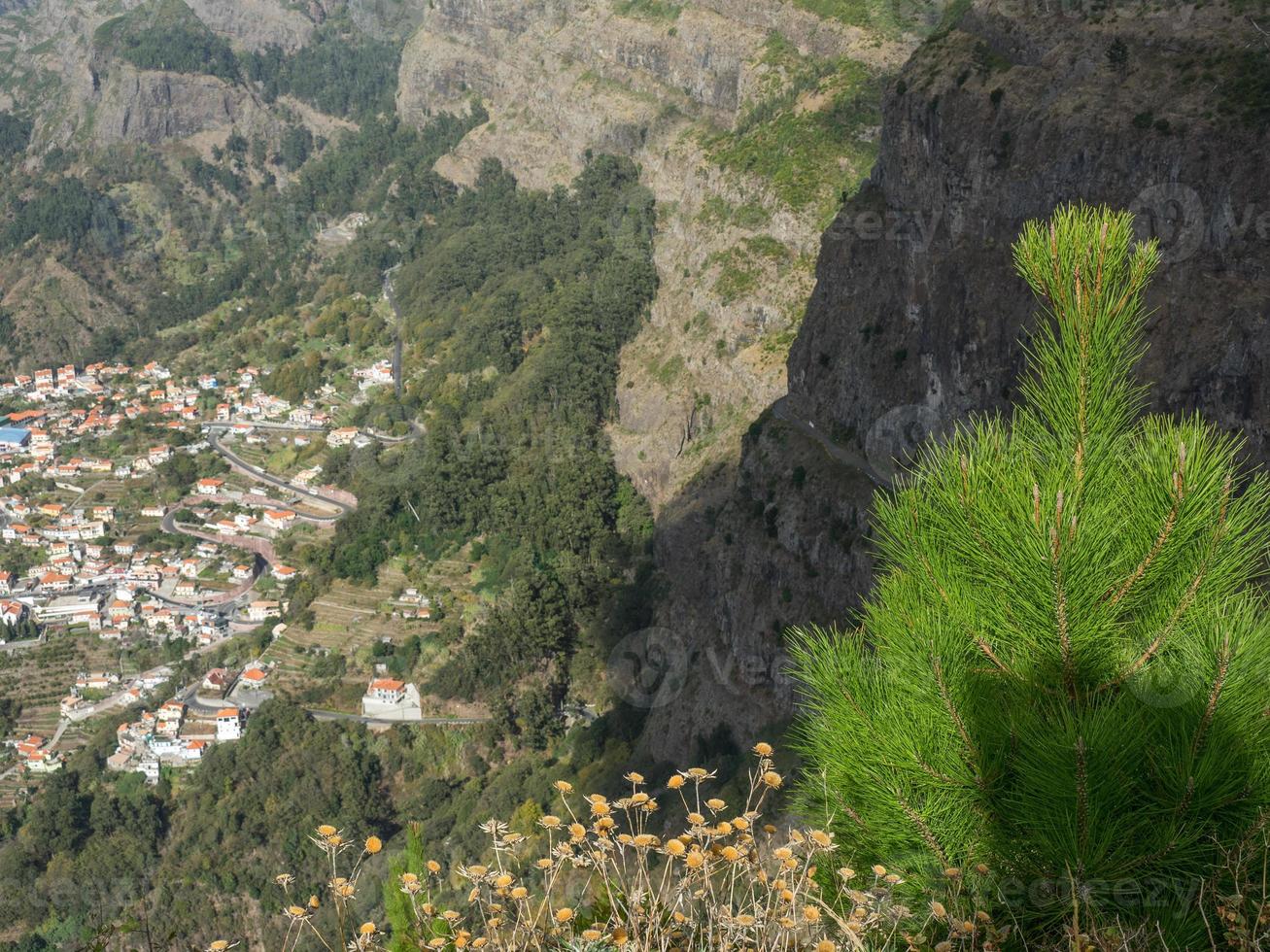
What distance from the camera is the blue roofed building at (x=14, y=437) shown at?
60.8 metres

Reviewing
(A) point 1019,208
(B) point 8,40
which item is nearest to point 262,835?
(A) point 1019,208

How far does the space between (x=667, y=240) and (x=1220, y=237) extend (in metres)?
32.4

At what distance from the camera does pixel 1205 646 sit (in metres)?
4.03

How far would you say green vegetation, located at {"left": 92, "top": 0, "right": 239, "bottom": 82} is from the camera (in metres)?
95.9

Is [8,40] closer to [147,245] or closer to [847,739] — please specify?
[147,245]

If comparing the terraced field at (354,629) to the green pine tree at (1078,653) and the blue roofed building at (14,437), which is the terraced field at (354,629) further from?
the green pine tree at (1078,653)

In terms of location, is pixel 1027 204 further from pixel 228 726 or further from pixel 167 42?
pixel 167 42

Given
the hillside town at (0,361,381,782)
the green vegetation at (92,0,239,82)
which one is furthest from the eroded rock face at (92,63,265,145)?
the hillside town at (0,361,381,782)

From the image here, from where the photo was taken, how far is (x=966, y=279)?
22.4 meters

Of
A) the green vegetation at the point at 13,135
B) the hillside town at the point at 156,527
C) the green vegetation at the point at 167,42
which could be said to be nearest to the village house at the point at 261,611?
the hillside town at the point at 156,527

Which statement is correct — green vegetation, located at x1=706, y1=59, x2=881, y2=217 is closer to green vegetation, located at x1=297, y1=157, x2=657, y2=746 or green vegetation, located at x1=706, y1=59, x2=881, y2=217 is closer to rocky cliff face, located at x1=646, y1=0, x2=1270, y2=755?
green vegetation, located at x1=297, y1=157, x2=657, y2=746

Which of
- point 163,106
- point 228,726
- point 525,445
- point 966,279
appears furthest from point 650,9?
point 163,106

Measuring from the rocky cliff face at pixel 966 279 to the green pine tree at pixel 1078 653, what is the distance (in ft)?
30.0

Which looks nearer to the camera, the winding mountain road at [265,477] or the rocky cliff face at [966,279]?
the rocky cliff face at [966,279]
